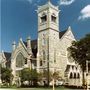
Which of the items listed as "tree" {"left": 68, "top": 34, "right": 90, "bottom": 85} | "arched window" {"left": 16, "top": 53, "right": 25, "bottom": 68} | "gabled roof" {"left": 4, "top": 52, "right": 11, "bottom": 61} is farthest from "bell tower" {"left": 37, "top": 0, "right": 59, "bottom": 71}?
"gabled roof" {"left": 4, "top": 52, "right": 11, "bottom": 61}

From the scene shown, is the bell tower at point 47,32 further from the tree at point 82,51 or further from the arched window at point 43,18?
the tree at point 82,51

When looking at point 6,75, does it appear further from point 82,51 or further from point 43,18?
point 82,51

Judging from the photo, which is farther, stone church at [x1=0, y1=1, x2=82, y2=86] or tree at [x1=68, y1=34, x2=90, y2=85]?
stone church at [x1=0, y1=1, x2=82, y2=86]

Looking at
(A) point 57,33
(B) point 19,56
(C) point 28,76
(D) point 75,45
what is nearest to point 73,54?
(D) point 75,45

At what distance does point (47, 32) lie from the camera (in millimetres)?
56812

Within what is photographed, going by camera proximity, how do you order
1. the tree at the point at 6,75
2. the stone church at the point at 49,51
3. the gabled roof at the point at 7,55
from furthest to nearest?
the gabled roof at the point at 7,55 → the stone church at the point at 49,51 → the tree at the point at 6,75

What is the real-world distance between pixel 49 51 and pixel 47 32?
3810mm

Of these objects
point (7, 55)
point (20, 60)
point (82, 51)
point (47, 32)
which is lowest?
point (20, 60)

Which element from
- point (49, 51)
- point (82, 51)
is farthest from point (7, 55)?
point (82, 51)

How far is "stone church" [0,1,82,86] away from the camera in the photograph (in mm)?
56125

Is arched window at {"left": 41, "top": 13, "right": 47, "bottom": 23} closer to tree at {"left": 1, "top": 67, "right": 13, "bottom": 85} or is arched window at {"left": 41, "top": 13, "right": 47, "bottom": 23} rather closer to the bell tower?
the bell tower

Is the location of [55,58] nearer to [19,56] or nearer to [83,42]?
[19,56]

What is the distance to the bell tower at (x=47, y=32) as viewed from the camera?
2195 inches

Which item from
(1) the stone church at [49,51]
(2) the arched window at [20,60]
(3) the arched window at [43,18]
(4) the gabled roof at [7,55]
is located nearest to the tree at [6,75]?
(1) the stone church at [49,51]
